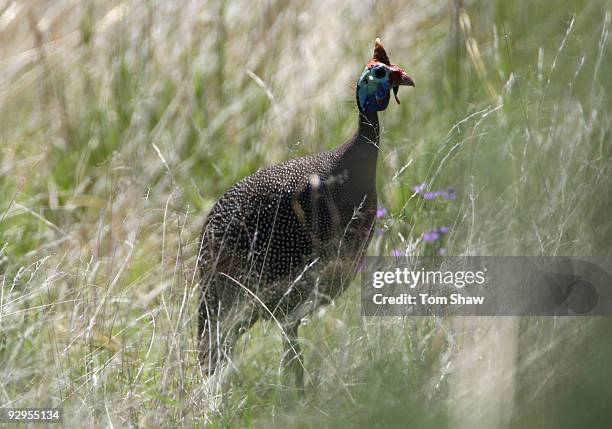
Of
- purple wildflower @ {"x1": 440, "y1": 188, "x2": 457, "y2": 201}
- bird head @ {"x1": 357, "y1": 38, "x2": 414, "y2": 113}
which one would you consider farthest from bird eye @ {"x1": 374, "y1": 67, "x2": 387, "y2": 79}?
purple wildflower @ {"x1": 440, "y1": 188, "x2": 457, "y2": 201}

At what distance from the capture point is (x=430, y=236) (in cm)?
298

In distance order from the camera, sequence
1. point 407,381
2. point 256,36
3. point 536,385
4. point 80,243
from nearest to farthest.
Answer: point 536,385 → point 407,381 → point 80,243 → point 256,36

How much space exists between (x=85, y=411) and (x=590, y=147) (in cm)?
133

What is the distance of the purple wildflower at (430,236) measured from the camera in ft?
9.66

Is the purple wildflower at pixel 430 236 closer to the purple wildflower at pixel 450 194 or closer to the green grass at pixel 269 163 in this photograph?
the green grass at pixel 269 163

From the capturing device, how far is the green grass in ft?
6.08

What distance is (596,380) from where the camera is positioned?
1484 mm

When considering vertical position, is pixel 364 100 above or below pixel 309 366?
above

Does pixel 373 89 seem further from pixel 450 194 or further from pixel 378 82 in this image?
pixel 450 194

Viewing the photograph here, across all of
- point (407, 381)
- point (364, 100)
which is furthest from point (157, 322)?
point (407, 381)

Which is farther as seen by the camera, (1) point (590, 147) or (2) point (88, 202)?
(2) point (88, 202)

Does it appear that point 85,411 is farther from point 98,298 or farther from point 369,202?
point 369,202

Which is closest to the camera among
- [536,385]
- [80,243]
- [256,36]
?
[536,385]

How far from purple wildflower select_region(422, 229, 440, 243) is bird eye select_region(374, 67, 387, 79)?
0.48m
